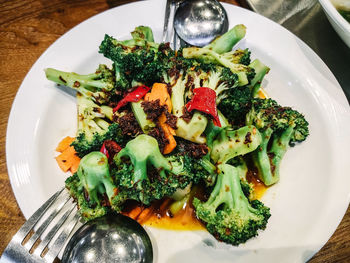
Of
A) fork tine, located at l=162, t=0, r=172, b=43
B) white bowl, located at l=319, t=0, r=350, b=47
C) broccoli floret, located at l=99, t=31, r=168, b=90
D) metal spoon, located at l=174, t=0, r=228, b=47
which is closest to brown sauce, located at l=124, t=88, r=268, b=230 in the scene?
broccoli floret, located at l=99, t=31, r=168, b=90

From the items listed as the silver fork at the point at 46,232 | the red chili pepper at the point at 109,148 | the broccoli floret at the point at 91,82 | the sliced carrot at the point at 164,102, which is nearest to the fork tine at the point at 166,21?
the broccoli floret at the point at 91,82

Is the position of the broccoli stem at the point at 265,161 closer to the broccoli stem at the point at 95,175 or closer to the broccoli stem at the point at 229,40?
the broccoli stem at the point at 229,40

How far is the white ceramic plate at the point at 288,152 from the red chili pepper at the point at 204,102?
720 mm

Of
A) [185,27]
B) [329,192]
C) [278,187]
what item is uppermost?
[185,27]

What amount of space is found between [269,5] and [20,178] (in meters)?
2.63

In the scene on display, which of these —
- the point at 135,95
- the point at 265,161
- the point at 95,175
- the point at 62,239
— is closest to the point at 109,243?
the point at 62,239

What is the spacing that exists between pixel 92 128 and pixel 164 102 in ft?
1.78

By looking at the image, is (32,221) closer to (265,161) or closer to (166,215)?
(166,215)

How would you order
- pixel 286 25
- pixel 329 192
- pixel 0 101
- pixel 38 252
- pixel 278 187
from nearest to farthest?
pixel 38 252
pixel 329 192
pixel 278 187
pixel 0 101
pixel 286 25

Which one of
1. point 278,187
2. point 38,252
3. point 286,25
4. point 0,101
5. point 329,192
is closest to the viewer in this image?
point 38,252

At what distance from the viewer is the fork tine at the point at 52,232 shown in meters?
1.59

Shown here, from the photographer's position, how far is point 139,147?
161 centimetres

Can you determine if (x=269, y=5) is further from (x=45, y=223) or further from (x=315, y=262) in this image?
(x=45, y=223)

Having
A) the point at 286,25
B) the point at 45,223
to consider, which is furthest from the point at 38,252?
the point at 286,25
